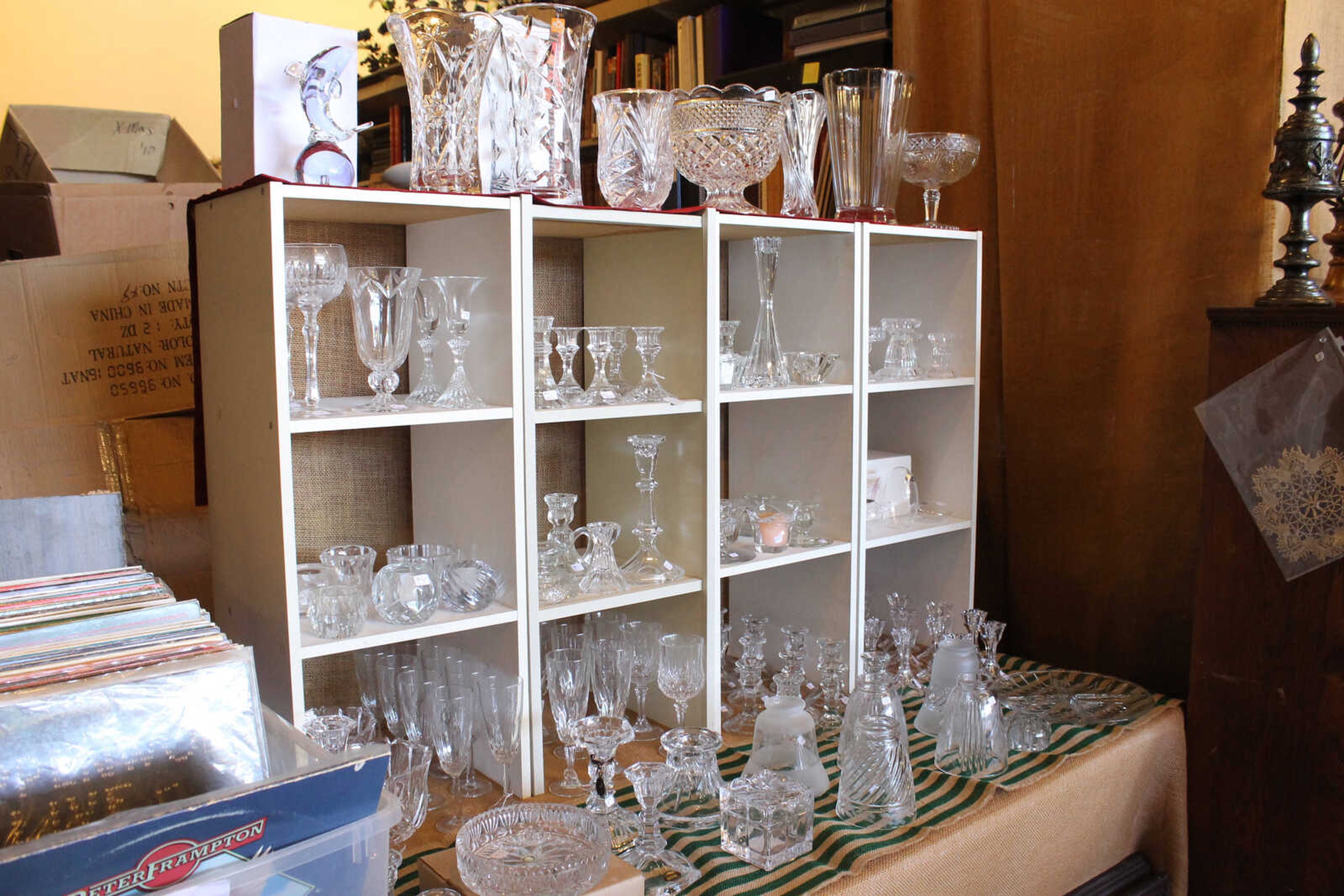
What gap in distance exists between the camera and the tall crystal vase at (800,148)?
6.05 ft

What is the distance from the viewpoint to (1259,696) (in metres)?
1.79

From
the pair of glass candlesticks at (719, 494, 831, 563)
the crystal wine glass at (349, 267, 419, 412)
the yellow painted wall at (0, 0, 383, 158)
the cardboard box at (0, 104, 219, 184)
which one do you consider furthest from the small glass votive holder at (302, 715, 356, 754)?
the yellow painted wall at (0, 0, 383, 158)

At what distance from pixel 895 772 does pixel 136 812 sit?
3.34 feet

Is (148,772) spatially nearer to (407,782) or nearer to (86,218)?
(407,782)

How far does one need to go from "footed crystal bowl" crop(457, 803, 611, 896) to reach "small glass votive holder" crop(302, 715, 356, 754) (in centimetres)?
20

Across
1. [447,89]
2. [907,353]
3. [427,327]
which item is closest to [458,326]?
[427,327]

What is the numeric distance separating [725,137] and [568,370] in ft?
1.47

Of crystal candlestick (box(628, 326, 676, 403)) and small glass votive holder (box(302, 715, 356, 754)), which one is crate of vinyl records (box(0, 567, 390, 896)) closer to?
small glass votive holder (box(302, 715, 356, 754))

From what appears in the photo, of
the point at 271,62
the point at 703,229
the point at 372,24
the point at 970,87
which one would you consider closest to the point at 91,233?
the point at 271,62

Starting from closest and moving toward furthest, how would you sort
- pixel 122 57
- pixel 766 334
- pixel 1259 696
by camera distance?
pixel 1259 696 → pixel 766 334 → pixel 122 57

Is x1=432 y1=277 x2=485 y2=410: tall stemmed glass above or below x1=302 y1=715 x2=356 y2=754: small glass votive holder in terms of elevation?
above

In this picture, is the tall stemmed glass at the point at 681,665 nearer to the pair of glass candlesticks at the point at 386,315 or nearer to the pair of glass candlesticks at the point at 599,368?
the pair of glass candlesticks at the point at 599,368

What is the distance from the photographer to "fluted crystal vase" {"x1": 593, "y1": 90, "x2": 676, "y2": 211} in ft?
5.46

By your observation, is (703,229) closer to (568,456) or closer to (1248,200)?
(568,456)
